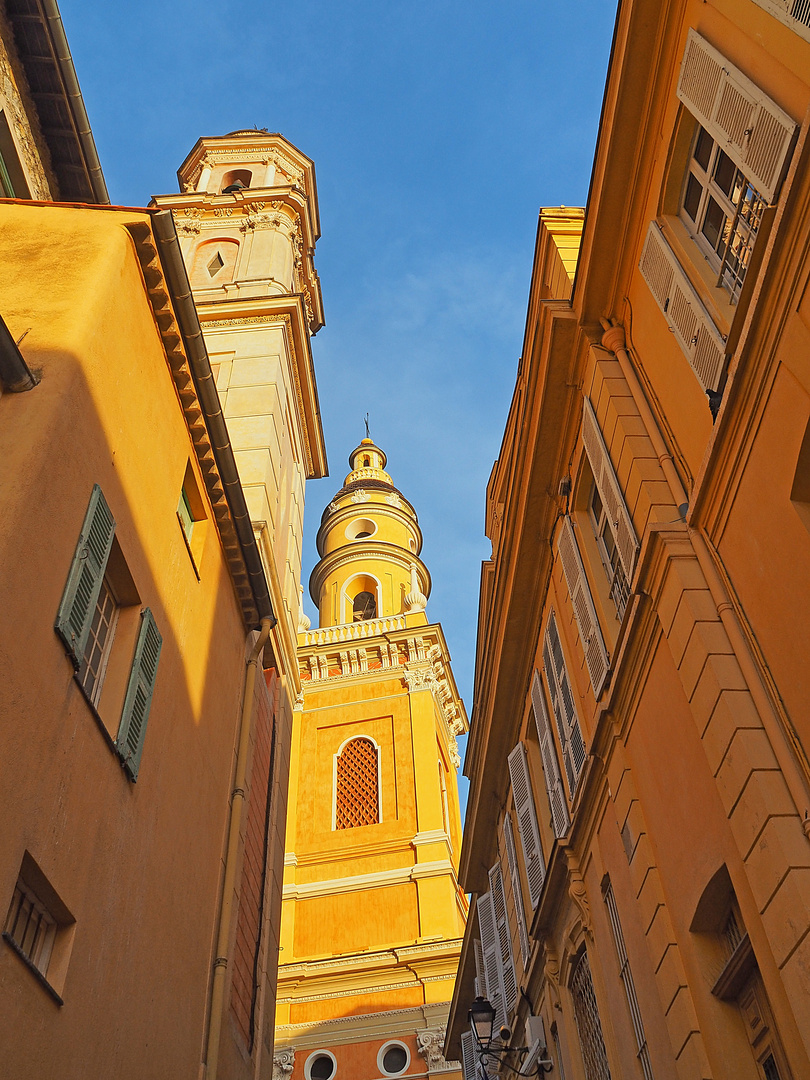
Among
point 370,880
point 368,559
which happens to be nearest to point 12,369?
point 370,880

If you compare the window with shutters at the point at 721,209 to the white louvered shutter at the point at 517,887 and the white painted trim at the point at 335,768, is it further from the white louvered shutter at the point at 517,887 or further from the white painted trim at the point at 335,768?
the white painted trim at the point at 335,768

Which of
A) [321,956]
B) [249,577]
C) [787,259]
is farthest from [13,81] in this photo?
[321,956]

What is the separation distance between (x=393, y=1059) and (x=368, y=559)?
18830 mm

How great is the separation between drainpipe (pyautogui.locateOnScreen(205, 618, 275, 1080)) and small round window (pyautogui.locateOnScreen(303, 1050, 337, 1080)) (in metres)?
15.1

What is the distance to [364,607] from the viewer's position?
126 ft

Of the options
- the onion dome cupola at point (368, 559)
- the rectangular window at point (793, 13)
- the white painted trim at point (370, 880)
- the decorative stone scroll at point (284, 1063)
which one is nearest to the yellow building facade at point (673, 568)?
the rectangular window at point (793, 13)

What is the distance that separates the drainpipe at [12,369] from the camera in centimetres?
684

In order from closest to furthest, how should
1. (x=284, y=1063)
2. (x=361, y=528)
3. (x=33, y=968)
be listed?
1. (x=33, y=968)
2. (x=284, y=1063)
3. (x=361, y=528)

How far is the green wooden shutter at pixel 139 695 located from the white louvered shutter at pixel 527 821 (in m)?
5.78

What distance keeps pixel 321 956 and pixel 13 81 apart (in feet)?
72.0

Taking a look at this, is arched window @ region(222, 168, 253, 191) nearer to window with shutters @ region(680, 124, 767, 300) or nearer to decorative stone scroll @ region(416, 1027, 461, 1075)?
window with shutters @ region(680, 124, 767, 300)

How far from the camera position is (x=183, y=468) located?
1037 centimetres

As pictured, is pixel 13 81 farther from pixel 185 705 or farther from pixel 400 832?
pixel 400 832

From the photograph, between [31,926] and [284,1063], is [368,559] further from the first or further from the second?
[31,926]
